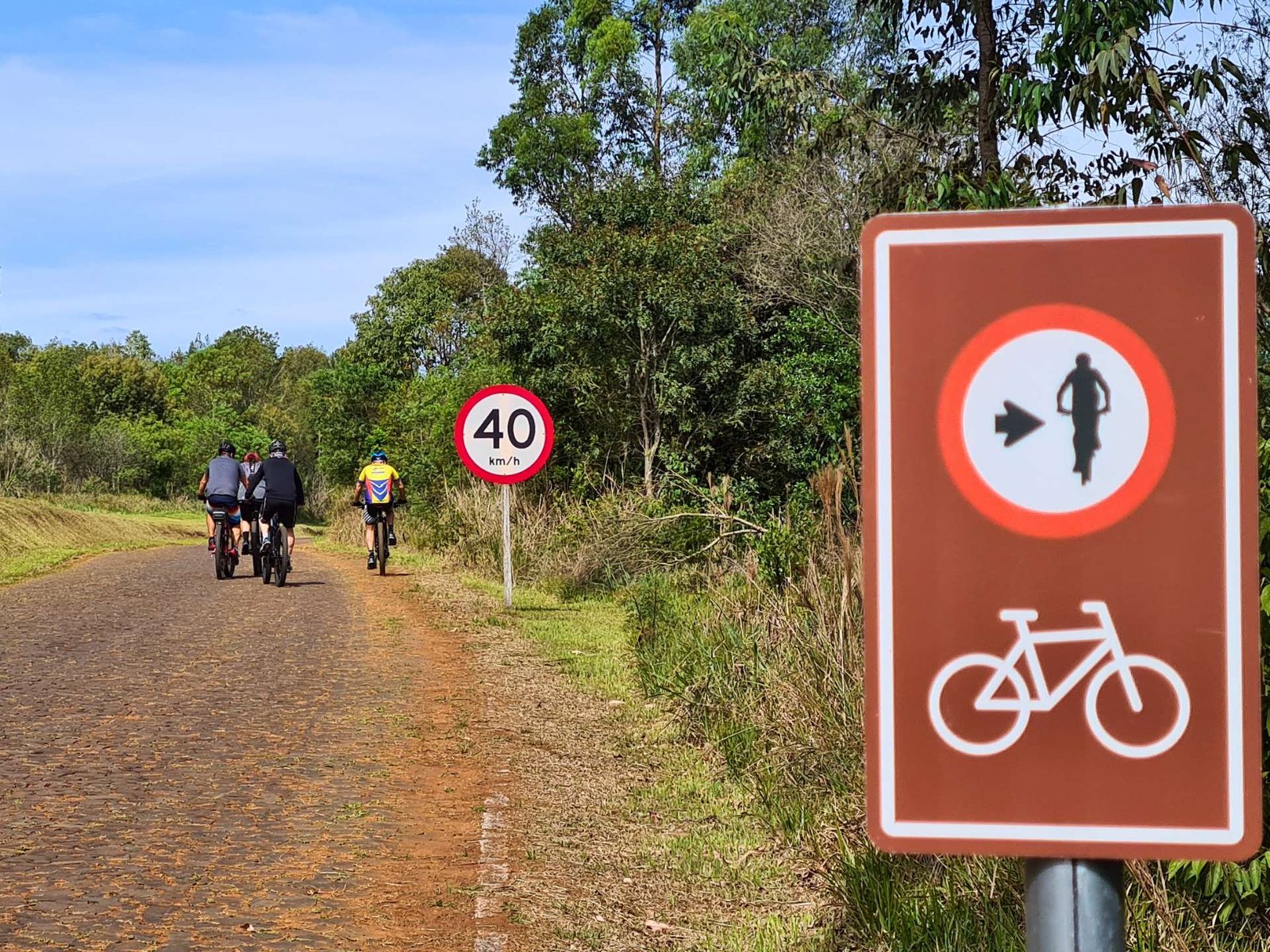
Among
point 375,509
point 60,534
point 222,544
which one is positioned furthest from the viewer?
point 60,534

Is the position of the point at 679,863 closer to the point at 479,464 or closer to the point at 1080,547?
the point at 1080,547

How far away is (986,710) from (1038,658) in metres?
0.08

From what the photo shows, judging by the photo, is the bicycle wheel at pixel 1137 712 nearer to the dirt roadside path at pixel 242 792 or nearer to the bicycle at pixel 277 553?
the dirt roadside path at pixel 242 792

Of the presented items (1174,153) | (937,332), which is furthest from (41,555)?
(937,332)

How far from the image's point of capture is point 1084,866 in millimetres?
1604

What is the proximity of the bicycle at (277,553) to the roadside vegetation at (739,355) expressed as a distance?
2625 millimetres

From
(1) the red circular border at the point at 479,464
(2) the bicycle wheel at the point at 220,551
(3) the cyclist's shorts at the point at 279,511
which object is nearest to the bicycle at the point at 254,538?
(3) the cyclist's shorts at the point at 279,511

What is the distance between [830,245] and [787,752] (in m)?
A: 19.9

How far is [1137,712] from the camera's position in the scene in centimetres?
160

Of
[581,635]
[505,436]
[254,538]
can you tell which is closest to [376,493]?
[254,538]

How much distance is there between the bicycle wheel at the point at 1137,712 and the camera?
62.8 inches

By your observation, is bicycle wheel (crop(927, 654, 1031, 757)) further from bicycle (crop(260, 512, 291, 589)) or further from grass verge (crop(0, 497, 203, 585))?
grass verge (crop(0, 497, 203, 585))

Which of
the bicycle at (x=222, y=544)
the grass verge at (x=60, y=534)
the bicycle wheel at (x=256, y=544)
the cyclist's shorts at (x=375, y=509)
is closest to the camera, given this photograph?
the bicycle wheel at (x=256, y=544)

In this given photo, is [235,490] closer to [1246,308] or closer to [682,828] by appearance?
[682,828]
